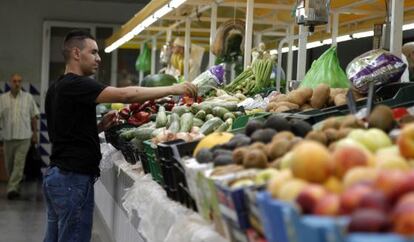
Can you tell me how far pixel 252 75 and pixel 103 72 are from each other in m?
10.0

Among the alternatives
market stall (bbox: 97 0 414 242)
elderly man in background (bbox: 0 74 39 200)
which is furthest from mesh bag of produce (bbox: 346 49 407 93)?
elderly man in background (bbox: 0 74 39 200)

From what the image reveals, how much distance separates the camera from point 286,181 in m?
1.53

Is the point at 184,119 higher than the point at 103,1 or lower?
lower

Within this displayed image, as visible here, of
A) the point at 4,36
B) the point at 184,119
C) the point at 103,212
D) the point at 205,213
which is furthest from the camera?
the point at 4,36

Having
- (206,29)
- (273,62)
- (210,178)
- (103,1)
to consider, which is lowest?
(210,178)

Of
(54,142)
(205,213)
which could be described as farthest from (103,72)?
(205,213)

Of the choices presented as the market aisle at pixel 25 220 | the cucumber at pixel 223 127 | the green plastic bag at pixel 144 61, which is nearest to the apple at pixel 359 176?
the cucumber at pixel 223 127

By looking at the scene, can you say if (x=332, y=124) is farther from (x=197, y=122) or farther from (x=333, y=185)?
(x=197, y=122)

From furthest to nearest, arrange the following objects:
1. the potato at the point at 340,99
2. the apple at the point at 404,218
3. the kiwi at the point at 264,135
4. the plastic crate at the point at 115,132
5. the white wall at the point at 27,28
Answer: the white wall at the point at 27,28
the plastic crate at the point at 115,132
the potato at the point at 340,99
the kiwi at the point at 264,135
the apple at the point at 404,218

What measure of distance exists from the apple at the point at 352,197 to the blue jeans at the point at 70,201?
2.74m

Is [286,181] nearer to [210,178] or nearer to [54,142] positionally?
[210,178]

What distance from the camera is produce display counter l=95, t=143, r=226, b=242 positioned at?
2.30 m

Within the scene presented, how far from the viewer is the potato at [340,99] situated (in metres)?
2.98

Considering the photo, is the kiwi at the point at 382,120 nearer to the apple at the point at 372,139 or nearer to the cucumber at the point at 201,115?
the apple at the point at 372,139
